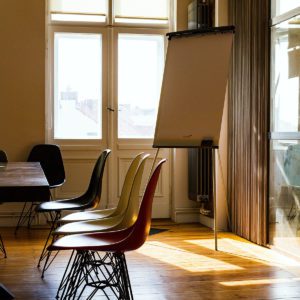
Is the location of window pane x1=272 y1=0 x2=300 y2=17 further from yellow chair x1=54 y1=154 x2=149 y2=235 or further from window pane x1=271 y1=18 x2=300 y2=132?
yellow chair x1=54 y1=154 x2=149 y2=235

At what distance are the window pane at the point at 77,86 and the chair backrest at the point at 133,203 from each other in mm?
3406

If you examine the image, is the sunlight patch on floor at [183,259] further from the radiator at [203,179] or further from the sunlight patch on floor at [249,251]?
the radiator at [203,179]

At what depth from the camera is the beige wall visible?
20.0 ft

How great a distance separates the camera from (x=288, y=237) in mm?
4723

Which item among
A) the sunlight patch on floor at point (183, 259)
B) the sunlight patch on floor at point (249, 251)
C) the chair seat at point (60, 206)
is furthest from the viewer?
the sunlight patch on floor at point (249, 251)

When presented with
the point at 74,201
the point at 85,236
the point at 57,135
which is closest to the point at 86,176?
the point at 57,135

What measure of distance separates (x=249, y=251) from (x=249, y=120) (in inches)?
49.3

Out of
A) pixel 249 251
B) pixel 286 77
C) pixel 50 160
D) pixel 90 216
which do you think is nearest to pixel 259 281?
pixel 249 251

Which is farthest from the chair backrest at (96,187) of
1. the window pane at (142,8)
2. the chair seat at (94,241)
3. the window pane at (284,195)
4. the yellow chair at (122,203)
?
the window pane at (142,8)

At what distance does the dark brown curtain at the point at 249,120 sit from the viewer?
197 inches

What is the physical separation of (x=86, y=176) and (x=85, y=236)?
138 inches

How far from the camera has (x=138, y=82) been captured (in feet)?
21.6

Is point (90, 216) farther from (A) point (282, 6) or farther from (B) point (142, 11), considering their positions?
(B) point (142, 11)

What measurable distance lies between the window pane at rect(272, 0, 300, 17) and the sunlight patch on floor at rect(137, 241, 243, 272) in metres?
2.21
